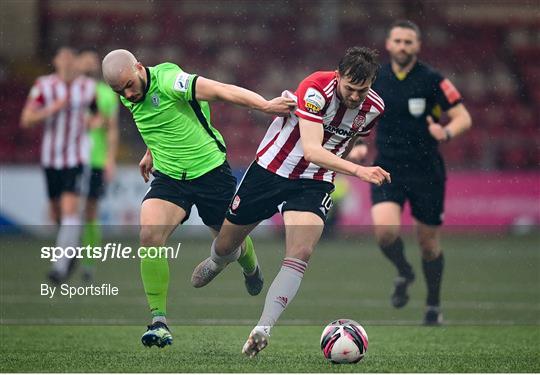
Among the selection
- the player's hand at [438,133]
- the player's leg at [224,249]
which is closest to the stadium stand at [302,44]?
the player's hand at [438,133]

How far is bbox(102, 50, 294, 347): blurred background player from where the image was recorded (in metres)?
6.59

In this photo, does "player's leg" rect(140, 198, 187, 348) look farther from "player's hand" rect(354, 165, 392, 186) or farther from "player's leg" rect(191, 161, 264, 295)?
"player's hand" rect(354, 165, 392, 186)

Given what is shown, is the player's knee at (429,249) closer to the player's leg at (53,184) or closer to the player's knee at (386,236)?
the player's knee at (386,236)

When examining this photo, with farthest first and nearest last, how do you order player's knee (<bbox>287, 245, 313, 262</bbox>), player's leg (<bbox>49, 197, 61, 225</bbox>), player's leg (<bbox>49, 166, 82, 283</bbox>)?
player's leg (<bbox>49, 197, 61, 225</bbox>) → player's leg (<bbox>49, 166, 82, 283</bbox>) → player's knee (<bbox>287, 245, 313, 262</bbox>)

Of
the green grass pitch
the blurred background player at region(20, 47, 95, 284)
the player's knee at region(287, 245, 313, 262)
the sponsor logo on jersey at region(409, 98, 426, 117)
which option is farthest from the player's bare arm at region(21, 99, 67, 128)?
the player's knee at region(287, 245, 313, 262)

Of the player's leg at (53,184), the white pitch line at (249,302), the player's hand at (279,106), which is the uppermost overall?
the player's hand at (279,106)

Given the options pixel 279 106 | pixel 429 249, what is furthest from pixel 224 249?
pixel 429 249

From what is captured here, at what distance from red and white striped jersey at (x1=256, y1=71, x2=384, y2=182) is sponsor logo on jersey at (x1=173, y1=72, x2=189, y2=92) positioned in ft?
2.12

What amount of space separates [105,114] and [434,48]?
35.0ft

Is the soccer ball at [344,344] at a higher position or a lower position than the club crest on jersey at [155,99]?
lower

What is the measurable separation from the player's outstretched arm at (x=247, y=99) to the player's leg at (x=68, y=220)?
4.08 metres

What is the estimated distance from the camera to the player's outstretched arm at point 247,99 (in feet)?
20.7

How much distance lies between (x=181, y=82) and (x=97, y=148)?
5.34m

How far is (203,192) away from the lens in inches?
283
